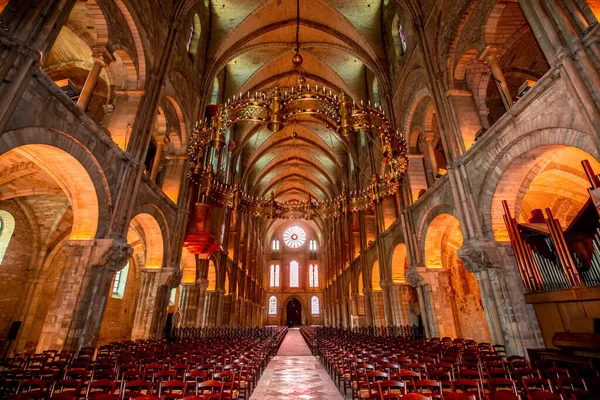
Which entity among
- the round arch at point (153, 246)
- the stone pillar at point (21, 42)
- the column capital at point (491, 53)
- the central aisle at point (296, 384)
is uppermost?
the column capital at point (491, 53)

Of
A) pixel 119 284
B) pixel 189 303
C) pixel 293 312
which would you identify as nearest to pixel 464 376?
pixel 189 303

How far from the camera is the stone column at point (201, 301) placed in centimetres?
1638

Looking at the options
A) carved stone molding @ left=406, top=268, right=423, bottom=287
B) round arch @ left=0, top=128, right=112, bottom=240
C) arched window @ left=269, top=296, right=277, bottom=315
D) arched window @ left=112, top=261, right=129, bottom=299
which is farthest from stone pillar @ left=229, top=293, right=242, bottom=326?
arched window @ left=269, top=296, right=277, bottom=315

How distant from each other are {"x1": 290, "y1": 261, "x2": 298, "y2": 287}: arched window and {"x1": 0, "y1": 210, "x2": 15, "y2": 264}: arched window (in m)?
37.7

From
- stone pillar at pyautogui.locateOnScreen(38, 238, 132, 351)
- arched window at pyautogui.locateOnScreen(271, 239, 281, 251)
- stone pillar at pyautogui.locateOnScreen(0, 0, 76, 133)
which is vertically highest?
arched window at pyautogui.locateOnScreen(271, 239, 281, 251)

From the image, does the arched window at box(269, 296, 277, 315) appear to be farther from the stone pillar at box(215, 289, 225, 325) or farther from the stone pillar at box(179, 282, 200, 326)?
the stone pillar at box(179, 282, 200, 326)

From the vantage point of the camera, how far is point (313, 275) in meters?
47.1

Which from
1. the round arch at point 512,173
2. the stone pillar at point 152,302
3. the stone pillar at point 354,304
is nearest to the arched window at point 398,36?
the round arch at point 512,173

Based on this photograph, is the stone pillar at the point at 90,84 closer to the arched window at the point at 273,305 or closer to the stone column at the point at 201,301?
the stone column at the point at 201,301

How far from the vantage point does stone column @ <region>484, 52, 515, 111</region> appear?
26.2 feet

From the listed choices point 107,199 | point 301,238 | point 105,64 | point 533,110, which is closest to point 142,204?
point 107,199

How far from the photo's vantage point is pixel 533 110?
638 centimetres

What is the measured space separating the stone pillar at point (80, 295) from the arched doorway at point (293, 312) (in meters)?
40.5

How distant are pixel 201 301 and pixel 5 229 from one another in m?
9.34
